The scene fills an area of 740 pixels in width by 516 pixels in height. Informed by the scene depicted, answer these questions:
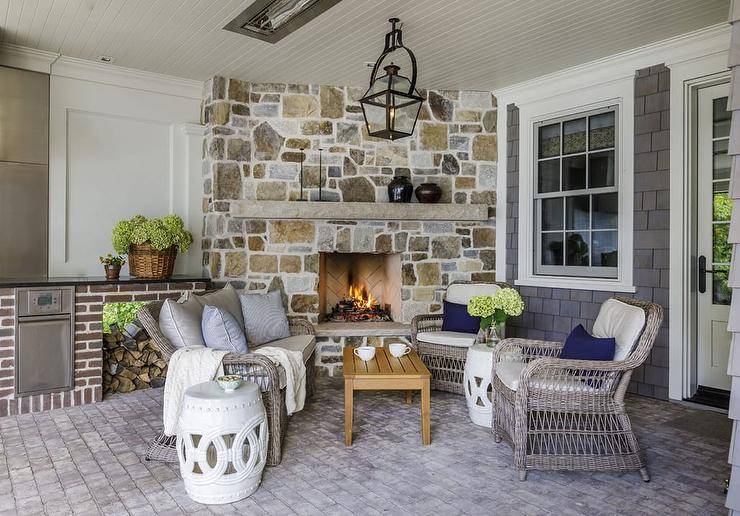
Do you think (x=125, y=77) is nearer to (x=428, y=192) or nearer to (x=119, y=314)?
(x=119, y=314)

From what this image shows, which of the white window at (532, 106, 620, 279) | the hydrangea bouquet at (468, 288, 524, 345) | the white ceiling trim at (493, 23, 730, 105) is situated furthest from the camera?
the white window at (532, 106, 620, 279)

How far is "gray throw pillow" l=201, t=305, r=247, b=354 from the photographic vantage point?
332 cm

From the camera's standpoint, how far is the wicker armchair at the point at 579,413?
287cm

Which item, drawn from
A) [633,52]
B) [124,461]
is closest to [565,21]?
[633,52]

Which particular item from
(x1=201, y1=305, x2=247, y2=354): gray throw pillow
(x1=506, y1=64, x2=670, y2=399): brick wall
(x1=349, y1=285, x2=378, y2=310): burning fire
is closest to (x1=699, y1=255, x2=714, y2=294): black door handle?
(x1=506, y1=64, x2=670, y2=399): brick wall

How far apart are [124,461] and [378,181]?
3.44m

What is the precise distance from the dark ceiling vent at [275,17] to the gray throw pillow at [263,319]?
2.04 m

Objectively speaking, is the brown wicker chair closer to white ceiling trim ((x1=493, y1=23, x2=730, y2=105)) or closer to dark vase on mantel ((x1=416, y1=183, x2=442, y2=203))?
dark vase on mantel ((x1=416, y1=183, x2=442, y2=203))

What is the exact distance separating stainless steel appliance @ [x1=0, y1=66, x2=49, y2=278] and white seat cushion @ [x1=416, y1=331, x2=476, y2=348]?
3.33 metres

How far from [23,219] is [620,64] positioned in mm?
5225

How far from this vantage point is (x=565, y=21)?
12.8ft

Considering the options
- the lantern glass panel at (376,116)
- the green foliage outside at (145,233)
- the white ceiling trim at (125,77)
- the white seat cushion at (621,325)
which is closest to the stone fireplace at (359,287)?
the lantern glass panel at (376,116)

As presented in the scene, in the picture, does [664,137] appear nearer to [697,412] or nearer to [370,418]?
[697,412]

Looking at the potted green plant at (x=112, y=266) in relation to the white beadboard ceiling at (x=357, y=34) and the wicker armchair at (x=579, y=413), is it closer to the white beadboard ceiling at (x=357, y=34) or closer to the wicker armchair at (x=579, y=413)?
the white beadboard ceiling at (x=357, y=34)
